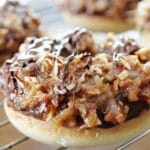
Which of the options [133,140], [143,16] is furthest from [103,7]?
[133,140]

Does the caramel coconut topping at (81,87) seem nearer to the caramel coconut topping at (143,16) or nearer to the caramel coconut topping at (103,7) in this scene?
the caramel coconut topping at (143,16)

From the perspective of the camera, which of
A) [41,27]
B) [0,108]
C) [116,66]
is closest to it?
[116,66]

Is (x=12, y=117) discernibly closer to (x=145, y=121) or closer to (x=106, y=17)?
(x=145, y=121)

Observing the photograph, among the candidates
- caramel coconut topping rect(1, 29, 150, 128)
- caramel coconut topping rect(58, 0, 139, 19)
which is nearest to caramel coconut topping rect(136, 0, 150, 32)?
caramel coconut topping rect(58, 0, 139, 19)

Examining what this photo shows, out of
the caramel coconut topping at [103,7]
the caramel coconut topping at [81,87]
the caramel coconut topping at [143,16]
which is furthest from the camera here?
the caramel coconut topping at [103,7]

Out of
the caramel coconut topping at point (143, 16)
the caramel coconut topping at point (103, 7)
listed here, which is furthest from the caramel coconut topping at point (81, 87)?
the caramel coconut topping at point (103, 7)

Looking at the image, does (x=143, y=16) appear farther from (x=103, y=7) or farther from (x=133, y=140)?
(x=133, y=140)

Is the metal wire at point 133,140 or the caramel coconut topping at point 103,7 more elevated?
the caramel coconut topping at point 103,7

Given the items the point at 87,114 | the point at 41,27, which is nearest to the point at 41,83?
the point at 87,114
